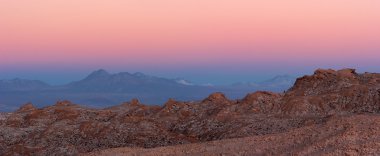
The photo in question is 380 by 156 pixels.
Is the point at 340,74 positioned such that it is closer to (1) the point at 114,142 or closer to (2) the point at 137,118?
(2) the point at 137,118

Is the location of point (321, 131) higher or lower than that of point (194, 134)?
higher

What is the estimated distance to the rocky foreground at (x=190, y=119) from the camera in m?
48.5

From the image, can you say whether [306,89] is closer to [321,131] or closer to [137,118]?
[137,118]

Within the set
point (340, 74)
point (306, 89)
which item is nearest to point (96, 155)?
point (306, 89)

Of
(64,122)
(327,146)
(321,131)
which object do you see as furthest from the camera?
(64,122)

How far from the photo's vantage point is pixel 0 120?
60.9 metres

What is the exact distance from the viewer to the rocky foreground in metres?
48.5

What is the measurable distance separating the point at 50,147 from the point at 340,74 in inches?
1549

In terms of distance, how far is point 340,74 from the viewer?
6619cm

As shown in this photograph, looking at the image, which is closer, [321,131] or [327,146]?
[327,146]

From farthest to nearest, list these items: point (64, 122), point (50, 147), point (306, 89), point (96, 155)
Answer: point (306, 89) < point (64, 122) < point (50, 147) < point (96, 155)

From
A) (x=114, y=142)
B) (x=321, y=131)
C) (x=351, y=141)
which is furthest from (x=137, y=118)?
(x=351, y=141)

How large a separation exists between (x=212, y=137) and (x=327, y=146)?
2212 cm

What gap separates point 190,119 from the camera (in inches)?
2251
